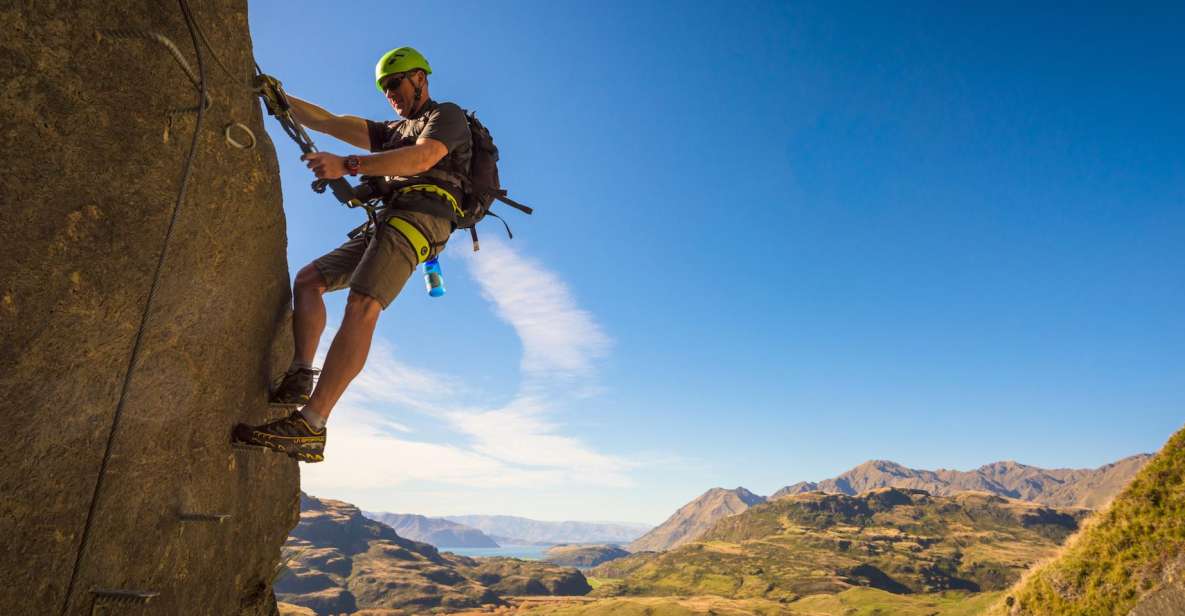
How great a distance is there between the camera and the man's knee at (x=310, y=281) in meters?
6.05

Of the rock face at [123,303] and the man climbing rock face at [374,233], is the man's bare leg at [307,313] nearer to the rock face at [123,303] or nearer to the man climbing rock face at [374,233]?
the man climbing rock face at [374,233]

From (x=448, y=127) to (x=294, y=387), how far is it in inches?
115

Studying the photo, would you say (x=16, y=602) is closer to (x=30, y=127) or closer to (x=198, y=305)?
(x=198, y=305)

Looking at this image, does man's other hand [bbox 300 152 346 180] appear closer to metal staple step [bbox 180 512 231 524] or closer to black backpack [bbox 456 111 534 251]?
black backpack [bbox 456 111 534 251]

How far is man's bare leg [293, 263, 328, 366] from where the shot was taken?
19.3 ft

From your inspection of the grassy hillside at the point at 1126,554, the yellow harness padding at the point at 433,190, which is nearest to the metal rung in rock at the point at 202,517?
the yellow harness padding at the point at 433,190

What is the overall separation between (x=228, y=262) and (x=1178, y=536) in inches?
972

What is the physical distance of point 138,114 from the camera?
3.99 meters

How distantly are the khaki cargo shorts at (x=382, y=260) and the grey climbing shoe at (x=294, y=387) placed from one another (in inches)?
36.4

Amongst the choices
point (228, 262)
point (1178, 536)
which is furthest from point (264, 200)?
point (1178, 536)

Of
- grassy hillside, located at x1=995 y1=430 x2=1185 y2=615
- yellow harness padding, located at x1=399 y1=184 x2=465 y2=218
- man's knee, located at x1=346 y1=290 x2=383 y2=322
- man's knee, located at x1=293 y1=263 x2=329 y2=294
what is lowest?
grassy hillside, located at x1=995 y1=430 x2=1185 y2=615

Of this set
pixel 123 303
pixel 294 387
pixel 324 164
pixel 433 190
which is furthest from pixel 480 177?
pixel 123 303

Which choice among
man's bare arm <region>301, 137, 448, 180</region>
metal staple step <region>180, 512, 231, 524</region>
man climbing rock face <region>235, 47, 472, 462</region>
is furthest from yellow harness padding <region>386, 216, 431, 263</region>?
metal staple step <region>180, 512, 231, 524</region>

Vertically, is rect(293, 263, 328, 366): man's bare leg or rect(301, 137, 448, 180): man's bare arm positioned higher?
rect(301, 137, 448, 180): man's bare arm
